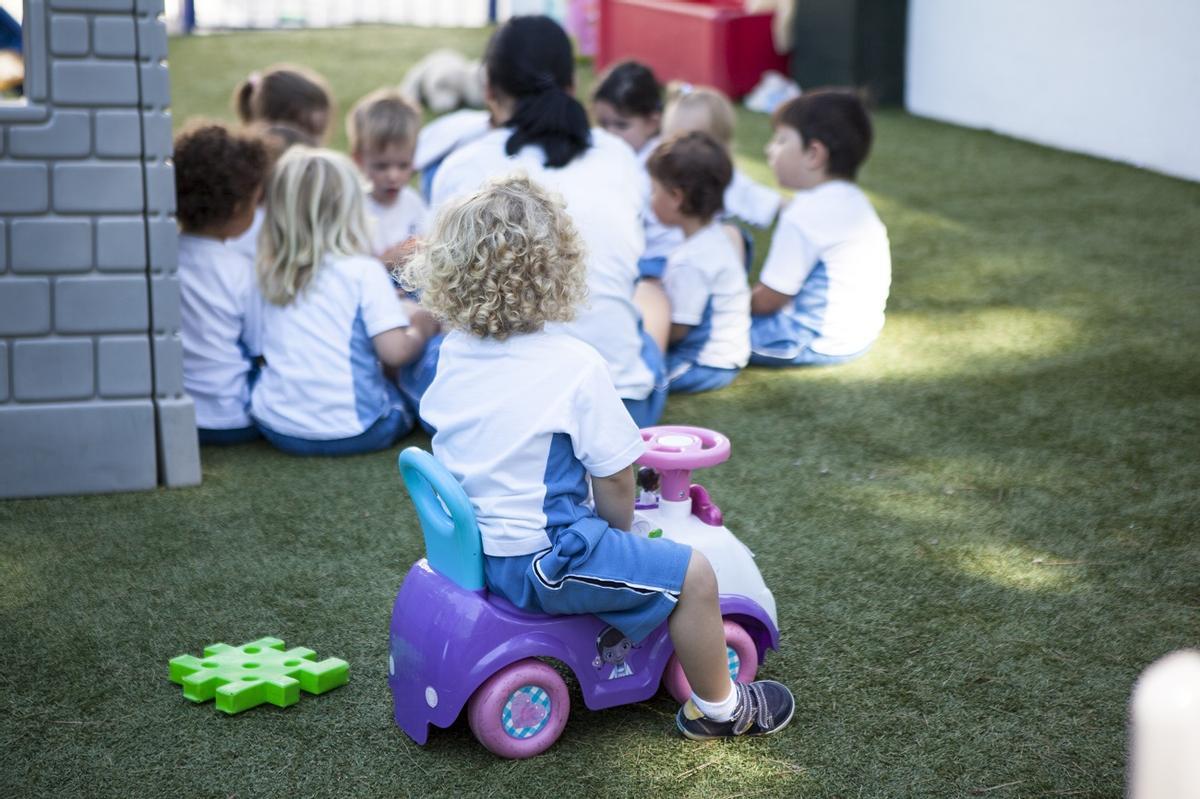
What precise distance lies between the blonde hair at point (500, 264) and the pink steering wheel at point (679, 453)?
311 mm

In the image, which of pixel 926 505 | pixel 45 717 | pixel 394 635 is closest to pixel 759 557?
pixel 926 505

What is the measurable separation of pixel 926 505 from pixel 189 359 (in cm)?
199

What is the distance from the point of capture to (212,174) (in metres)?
3.55

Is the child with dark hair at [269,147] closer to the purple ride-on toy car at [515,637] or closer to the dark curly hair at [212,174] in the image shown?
the dark curly hair at [212,174]

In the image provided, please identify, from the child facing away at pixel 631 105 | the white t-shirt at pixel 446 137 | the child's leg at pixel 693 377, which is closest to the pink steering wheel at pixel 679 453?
the child's leg at pixel 693 377

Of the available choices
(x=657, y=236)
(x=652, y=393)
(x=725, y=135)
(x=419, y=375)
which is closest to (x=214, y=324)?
(x=419, y=375)

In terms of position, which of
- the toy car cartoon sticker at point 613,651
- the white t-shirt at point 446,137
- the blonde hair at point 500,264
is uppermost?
the white t-shirt at point 446,137

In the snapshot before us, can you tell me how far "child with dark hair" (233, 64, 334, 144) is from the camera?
4.77 m

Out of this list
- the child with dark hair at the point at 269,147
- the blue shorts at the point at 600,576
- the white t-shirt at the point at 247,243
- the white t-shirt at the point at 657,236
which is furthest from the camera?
the white t-shirt at the point at 657,236

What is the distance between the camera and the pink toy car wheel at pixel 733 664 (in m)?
2.33

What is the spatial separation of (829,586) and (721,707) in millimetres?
667

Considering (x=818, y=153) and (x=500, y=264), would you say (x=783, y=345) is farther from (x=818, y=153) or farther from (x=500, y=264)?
(x=500, y=264)

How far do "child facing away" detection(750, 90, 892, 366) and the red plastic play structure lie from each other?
4742 mm

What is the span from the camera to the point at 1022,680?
2.41m
